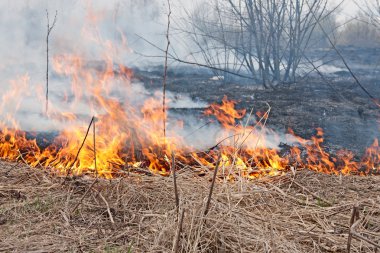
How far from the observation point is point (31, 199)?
3.16m

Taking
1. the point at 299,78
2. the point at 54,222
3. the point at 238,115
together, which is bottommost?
the point at 54,222

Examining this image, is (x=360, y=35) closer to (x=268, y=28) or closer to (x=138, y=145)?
(x=268, y=28)

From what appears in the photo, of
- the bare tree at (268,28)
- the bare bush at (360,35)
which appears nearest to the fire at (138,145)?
the bare tree at (268,28)

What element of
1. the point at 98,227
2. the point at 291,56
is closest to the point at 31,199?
the point at 98,227

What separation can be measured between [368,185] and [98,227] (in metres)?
2.34

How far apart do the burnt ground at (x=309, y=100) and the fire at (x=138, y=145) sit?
0.28m

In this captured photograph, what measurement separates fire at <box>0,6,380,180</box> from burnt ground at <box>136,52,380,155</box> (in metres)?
0.28

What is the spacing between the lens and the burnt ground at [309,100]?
5773mm

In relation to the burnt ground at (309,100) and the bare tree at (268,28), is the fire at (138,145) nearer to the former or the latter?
the burnt ground at (309,100)

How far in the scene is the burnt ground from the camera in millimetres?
5773

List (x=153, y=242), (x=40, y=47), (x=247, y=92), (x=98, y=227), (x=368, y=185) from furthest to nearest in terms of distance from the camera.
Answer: (x=40, y=47) → (x=247, y=92) → (x=368, y=185) → (x=98, y=227) → (x=153, y=242)

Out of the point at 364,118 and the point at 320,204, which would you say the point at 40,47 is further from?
the point at 320,204

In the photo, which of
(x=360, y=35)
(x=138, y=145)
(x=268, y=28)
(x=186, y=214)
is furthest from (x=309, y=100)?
(x=360, y=35)

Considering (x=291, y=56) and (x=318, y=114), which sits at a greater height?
(x=291, y=56)
